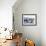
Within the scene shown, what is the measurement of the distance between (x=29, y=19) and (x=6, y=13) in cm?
148

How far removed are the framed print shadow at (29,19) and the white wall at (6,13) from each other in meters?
1.27

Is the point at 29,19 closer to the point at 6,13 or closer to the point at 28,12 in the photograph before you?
the point at 28,12

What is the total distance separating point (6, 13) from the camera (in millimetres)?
4551

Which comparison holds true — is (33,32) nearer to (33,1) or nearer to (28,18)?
(28,18)

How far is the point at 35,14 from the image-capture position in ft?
18.7

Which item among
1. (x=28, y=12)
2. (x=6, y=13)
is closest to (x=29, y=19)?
(x=28, y=12)

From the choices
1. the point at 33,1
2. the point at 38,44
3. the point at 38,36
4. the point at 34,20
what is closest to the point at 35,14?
the point at 34,20

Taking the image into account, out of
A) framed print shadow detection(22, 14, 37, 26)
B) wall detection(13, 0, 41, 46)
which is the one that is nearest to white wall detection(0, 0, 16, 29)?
wall detection(13, 0, 41, 46)

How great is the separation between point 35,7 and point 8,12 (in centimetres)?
170

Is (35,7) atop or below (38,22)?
atop

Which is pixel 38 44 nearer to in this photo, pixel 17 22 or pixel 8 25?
pixel 17 22

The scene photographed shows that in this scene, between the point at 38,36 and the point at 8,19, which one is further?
the point at 38,36

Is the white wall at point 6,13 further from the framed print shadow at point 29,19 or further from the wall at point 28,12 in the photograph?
the framed print shadow at point 29,19

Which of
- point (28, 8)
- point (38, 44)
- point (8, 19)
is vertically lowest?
point (38, 44)
